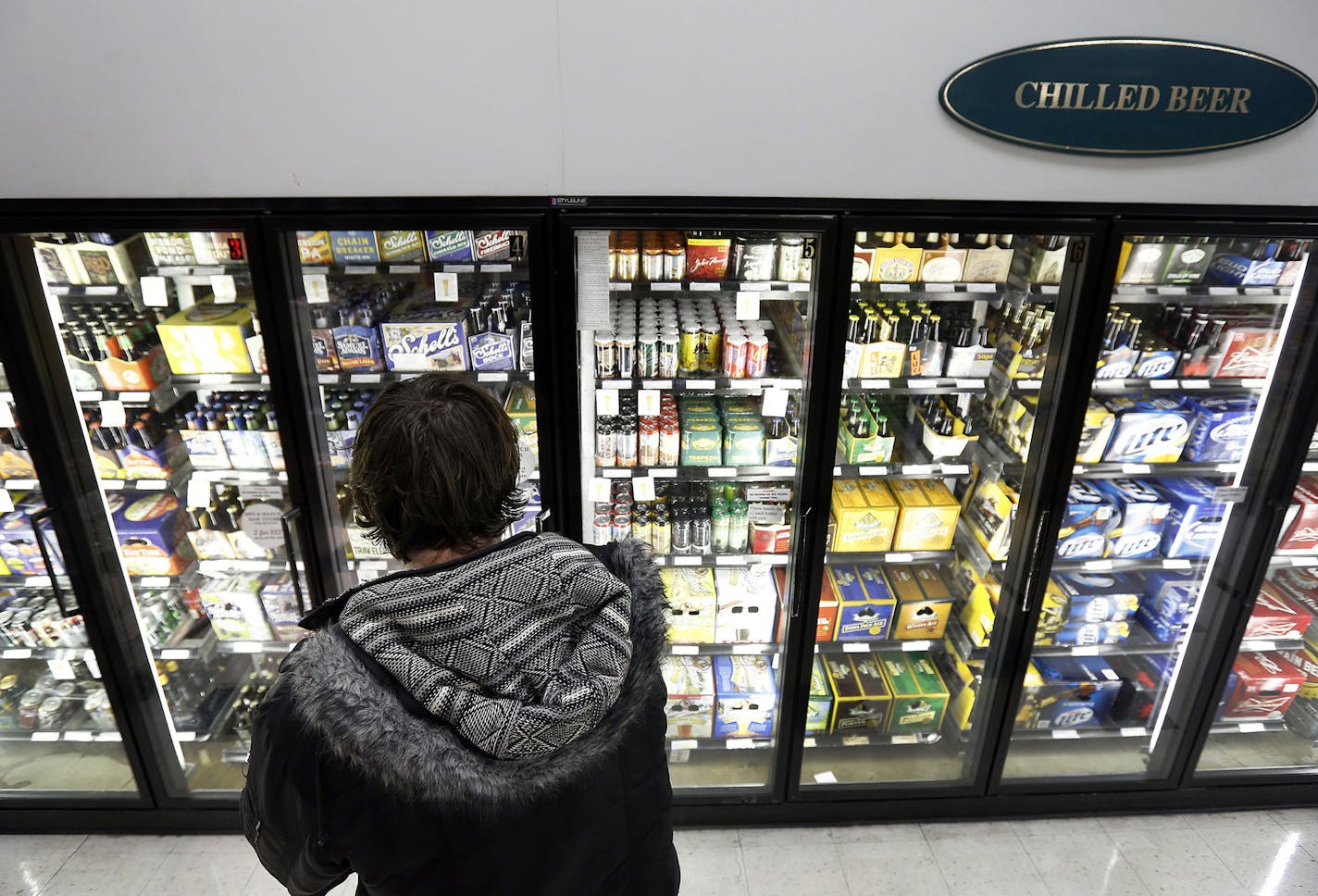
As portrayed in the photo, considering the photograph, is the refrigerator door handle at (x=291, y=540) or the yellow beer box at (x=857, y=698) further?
the yellow beer box at (x=857, y=698)

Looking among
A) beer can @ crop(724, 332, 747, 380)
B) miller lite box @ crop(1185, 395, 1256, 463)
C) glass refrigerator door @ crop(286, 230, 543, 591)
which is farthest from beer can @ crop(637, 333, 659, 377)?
miller lite box @ crop(1185, 395, 1256, 463)

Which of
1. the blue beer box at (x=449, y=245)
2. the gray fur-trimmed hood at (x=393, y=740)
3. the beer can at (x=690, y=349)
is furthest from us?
the beer can at (x=690, y=349)

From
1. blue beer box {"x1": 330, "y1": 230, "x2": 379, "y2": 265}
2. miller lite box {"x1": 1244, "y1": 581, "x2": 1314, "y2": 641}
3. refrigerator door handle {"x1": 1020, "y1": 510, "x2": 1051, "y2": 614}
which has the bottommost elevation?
miller lite box {"x1": 1244, "y1": 581, "x2": 1314, "y2": 641}

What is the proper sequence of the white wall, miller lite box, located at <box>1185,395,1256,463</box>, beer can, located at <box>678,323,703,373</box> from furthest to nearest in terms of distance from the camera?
miller lite box, located at <box>1185,395,1256,463</box>, beer can, located at <box>678,323,703,373</box>, the white wall

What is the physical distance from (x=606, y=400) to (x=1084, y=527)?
180cm

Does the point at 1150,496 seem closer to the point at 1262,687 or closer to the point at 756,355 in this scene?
the point at 1262,687

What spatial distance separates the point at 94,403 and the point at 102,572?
56 cm

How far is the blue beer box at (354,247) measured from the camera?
7.52 feet

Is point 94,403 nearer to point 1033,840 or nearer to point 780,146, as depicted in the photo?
point 780,146

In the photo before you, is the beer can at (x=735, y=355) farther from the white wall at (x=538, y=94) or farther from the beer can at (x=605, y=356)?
the white wall at (x=538, y=94)

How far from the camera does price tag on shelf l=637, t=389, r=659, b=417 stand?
2496 millimetres

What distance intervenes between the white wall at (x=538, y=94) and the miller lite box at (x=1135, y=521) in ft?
3.93

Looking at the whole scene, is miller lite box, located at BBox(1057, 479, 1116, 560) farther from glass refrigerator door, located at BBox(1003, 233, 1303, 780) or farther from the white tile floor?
the white tile floor

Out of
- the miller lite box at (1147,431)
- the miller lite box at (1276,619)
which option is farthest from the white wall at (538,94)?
the miller lite box at (1276,619)
